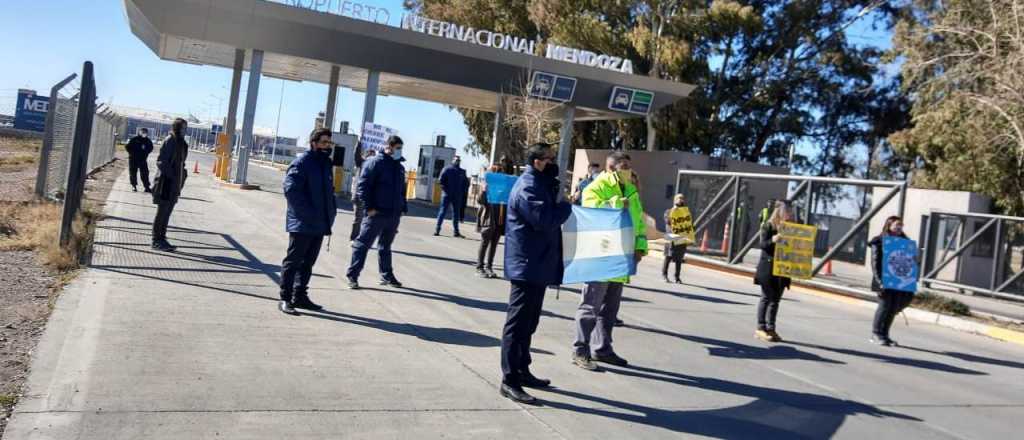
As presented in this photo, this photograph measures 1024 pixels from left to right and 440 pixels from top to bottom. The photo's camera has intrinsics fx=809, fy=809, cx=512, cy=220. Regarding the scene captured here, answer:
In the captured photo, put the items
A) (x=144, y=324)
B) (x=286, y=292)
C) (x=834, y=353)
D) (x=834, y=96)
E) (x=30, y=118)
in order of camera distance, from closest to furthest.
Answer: (x=144, y=324)
(x=286, y=292)
(x=834, y=353)
(x=834, y=96)
(x=30, y=118)

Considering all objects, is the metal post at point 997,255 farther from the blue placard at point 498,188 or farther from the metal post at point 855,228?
the blue placard at point 498,188

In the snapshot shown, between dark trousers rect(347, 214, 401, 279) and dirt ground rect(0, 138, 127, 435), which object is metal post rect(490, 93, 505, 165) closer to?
dark trousers rect(347, 214, 401, 279)

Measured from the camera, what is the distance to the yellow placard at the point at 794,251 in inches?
361

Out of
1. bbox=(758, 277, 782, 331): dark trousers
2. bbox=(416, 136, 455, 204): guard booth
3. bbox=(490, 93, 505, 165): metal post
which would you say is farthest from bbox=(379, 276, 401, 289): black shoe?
bbox=(490, 93, 505, 165): metal post

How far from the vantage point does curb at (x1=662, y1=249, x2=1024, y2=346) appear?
12.5m

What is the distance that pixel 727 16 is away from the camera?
3603 centimetres

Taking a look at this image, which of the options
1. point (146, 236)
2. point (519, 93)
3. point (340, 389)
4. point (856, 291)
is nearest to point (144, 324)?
point (340, 389)

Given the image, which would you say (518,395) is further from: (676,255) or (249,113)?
(249,113)

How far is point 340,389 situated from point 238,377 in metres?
0.69

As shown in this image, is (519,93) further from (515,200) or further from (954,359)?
(515,200)

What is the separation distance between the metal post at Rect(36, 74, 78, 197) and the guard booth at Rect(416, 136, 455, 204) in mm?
18305

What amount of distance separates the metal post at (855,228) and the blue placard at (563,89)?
16.6 meters

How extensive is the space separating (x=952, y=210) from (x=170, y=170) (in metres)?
20.9

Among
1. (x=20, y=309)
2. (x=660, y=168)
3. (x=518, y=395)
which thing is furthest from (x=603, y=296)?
(x=660, y=168)
